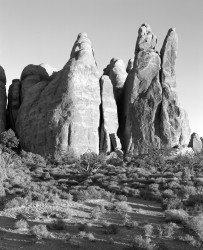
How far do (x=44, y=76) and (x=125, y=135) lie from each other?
2219 cm

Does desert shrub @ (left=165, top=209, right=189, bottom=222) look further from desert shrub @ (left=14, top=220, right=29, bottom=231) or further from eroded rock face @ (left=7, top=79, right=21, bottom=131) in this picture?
eroded rock face @ (left=7, top=79, right=21, bottom=131)

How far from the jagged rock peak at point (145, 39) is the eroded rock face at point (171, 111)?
3610 millimetres

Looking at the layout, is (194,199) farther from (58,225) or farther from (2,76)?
(2,76)

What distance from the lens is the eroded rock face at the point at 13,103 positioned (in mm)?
62281

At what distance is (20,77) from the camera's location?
69438 mm

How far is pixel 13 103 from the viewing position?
63.0m

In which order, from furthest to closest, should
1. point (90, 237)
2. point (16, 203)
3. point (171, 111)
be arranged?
point (171, 111), point (16, 203), point (90, 237)

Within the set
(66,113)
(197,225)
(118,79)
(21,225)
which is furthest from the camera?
(118,79)

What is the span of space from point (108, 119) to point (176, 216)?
1405 inches

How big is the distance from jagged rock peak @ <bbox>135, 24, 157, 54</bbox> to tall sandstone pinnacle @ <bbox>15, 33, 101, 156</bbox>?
906 cm

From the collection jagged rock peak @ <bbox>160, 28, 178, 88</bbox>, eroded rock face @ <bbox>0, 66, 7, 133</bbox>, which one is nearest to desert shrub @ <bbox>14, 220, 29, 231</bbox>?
eroded rock face @ <bbox>0, 66, 7, 133</bbox>

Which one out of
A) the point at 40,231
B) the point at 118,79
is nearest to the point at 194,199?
the point at 40,231

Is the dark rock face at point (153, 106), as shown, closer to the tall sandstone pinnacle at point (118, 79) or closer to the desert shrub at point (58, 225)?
the tall sandstone pinnacle at point (118, 79)

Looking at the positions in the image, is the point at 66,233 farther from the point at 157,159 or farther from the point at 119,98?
the point at 119,98
